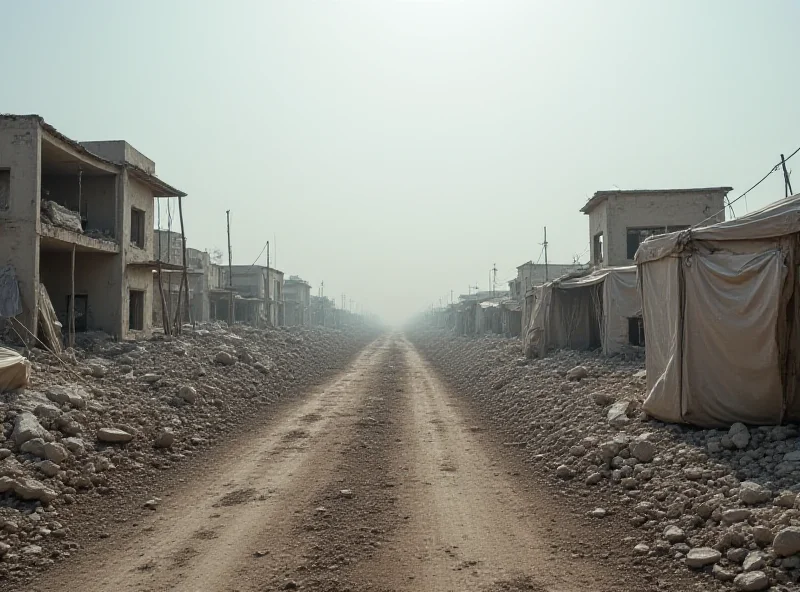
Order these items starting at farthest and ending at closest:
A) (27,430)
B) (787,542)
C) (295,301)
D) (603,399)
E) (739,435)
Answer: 1. (295,301)
2. (603,399)
3. (27,430)
4. (739,435)
5. (787,542)

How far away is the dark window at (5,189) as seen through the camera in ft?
47.7

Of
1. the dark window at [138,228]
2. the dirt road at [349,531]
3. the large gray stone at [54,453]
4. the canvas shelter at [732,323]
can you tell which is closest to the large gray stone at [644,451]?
the canvas shelter at [732,323]

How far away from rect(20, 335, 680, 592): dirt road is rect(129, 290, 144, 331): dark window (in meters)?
12.7

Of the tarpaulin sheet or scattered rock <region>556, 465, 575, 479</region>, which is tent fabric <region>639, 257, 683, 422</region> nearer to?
the tarpaulin sheet

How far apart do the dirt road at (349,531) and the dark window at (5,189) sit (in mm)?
9447

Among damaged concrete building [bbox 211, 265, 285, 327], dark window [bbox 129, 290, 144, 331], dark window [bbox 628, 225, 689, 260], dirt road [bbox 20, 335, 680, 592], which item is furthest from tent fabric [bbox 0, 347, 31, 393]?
damaged concrete building [bbox 211, 265, 285, 327]

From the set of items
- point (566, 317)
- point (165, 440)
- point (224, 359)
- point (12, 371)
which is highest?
point (566, 317)

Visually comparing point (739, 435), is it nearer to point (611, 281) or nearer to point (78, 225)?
point (611, 281)

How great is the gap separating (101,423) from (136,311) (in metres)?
12.7

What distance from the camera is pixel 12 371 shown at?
30.9 ft

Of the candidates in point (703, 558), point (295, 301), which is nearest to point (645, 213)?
point (703, 558)

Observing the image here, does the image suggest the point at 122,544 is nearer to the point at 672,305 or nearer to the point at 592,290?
the point at 672,305

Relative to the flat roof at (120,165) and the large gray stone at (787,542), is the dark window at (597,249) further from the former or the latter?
the large gray stone at (787,542)

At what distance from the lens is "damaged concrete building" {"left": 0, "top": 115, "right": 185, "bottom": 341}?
14.4 meters
